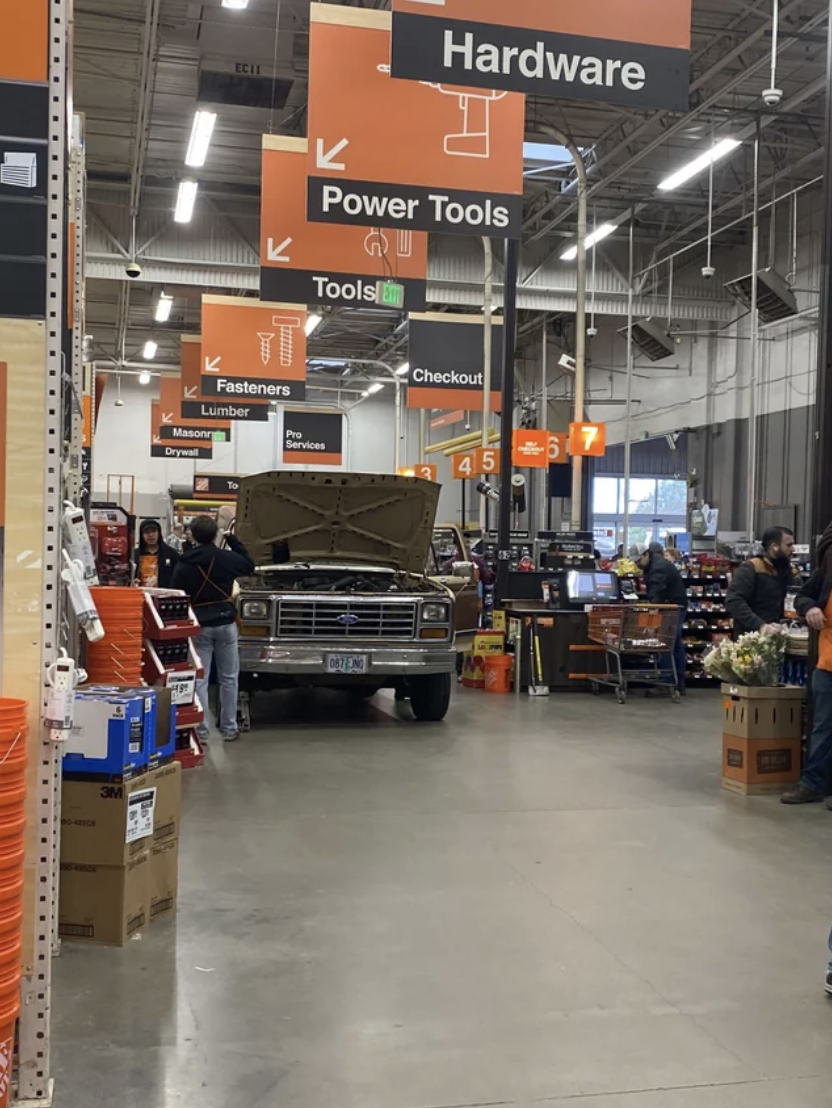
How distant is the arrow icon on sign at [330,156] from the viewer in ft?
20.3

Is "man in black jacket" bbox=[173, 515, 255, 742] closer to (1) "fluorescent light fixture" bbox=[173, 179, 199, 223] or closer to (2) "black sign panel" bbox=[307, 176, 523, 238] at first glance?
(2) "black sign panel" bbox=[307, 176, 523, 238]

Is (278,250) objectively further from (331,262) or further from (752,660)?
(752,660)

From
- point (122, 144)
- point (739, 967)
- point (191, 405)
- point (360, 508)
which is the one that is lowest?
point (739, 967)

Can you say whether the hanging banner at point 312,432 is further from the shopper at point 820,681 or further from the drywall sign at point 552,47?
the drywall sign at point 552,47

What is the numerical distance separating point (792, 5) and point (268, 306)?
6.97 m

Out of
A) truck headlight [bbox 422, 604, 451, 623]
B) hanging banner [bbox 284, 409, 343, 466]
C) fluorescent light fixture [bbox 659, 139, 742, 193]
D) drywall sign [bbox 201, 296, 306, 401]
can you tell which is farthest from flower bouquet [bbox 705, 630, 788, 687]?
hanging banner [bbox 284, 409, 343, 466]

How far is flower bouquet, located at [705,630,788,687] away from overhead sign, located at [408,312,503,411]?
26.2 feet

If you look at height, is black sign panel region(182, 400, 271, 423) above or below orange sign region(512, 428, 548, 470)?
above

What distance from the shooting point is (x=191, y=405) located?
18047mm

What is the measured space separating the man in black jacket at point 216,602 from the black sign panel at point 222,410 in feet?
31.9

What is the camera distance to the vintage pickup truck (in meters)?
7.98

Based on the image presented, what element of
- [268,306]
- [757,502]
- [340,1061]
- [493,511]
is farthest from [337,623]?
[493,511]

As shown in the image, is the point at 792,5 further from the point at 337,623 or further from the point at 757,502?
the point at 757,502

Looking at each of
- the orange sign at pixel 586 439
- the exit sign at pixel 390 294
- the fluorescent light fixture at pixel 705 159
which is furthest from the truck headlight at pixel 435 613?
the fluorescent light fixture at pixel 705 159
